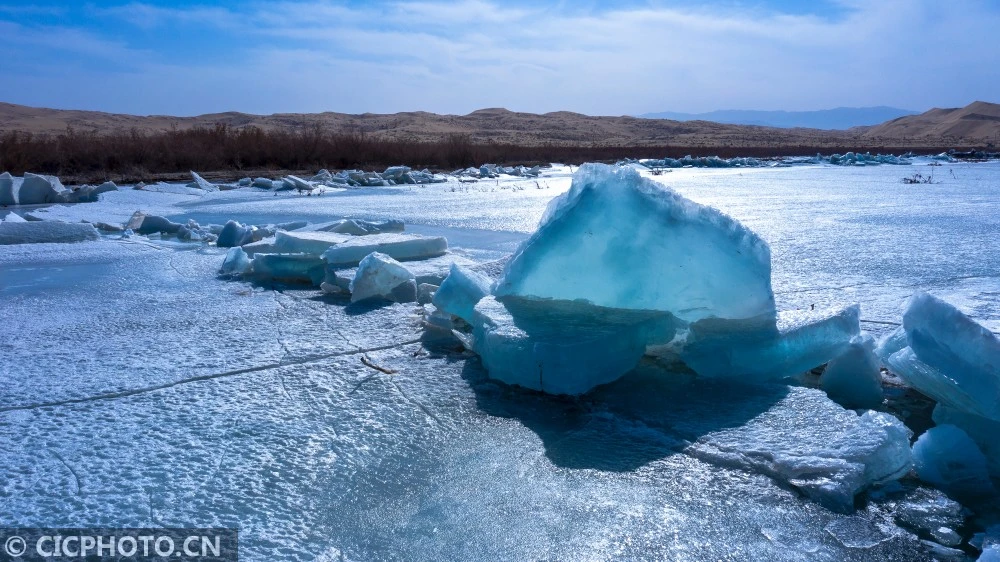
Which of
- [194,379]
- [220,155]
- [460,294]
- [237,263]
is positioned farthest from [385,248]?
[220,155]

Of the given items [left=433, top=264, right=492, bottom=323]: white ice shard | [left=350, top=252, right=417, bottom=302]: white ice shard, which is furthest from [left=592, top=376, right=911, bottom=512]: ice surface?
[left=350, top=252, right=417, bottom=302]: white ice shard

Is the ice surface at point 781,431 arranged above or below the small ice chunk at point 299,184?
below

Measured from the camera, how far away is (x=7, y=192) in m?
7.90

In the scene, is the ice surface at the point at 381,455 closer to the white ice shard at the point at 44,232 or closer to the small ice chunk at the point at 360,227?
the small ice chunk at the point at 360,227

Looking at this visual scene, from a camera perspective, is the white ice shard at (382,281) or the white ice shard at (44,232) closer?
the white ice shard at (382,281)

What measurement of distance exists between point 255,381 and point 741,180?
32.7 ft

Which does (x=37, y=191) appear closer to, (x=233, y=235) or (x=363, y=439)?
(x=233, y=235)

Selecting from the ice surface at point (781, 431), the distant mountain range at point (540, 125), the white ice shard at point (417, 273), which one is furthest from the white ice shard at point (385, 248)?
the distant mountain range at point (540, 125)

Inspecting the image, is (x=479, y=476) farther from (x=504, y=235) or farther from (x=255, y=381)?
(x=504, y=235)

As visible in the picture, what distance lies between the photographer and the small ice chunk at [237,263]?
151 inches

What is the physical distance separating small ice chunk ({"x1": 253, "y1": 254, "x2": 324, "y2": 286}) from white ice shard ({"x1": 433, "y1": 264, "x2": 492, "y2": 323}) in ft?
4.09

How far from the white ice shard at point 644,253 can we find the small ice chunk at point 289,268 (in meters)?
1.68

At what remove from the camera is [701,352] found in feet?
6.79

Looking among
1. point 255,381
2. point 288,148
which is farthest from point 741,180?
point 255,381
